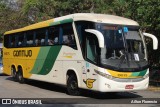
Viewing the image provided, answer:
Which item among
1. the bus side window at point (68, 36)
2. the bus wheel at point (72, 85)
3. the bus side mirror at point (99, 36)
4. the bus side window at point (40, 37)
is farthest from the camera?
the bus side window at point (40, 37)

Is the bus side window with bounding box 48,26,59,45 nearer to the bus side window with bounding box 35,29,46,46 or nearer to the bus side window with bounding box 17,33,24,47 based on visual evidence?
the bus side window with bounding box 35,29,46,46

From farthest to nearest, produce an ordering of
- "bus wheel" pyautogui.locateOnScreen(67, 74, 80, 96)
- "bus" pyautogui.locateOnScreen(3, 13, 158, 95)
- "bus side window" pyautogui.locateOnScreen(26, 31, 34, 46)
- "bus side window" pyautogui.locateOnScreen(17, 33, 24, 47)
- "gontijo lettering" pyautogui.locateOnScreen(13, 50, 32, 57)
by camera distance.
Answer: "bus side window" pyautogui.locateOnScreen(17, 33, 24, 47) < "gontijo lettering" pyautogui.locateOnScreen(13, 50, 32, 57) < "bus side window" pyautogui.locateOnScreen(26, 31, 34, 46) < "bus wheel" pyautogui.locateOnScreen(67, 74, 80, 96) < "bus" pyautogui.locateOnScreen(3, 13, 158, 95)

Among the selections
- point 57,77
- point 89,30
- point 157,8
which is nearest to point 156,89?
point 157,8

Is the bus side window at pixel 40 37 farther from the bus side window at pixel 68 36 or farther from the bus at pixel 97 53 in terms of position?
the bus side window at pixel 68 36

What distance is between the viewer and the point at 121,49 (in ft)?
46.6

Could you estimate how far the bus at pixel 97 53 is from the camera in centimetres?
1388

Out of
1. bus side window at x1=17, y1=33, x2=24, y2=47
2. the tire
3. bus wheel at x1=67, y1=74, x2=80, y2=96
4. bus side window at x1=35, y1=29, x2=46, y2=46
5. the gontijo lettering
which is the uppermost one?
bus side window at x1=35, y1=29, x2=46, y2=46

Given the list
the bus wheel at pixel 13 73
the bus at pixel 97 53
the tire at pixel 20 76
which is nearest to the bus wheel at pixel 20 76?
the tire at pixel 20 76

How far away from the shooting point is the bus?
13.9 metres

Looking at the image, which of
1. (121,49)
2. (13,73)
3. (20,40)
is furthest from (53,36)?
(13,73)

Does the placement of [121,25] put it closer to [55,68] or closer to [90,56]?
[90,56]

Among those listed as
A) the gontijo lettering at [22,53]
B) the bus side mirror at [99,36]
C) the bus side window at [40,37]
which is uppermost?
the bus side mirror at [99,36]

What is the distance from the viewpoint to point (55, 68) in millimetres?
17156

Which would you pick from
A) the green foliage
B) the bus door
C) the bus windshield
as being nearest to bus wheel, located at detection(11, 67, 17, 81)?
the green foliage
